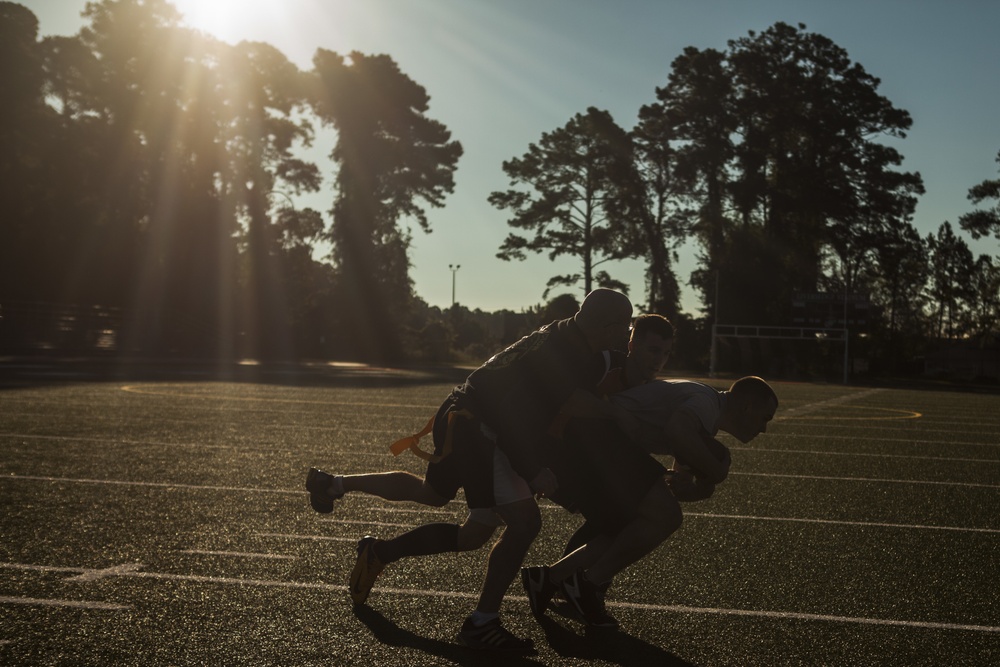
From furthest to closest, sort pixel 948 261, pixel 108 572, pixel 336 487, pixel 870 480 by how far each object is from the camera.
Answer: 1. pixel 948 261
2. pixel 870 480
3. pixel 108 572
4. pixel 336 487

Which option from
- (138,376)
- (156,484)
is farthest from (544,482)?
(138,376)

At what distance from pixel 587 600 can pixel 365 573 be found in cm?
105

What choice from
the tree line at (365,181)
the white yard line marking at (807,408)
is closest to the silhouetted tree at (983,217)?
the tree line at (365,181)

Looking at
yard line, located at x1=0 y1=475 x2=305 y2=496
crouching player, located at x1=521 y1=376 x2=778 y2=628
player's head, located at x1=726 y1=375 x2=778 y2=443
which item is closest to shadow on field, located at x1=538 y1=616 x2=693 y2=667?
crouching player, located at x1=521 y1=376 x2=778 y2=628

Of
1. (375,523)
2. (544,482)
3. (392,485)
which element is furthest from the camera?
(375,523)

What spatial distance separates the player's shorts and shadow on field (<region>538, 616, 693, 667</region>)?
2.09 feet

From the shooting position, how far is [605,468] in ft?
16.2

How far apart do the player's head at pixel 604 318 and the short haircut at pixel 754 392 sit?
0.55 metres

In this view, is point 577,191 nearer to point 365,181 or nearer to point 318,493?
point 365,181

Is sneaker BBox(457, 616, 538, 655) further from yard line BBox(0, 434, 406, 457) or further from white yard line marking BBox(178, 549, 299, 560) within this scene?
yard line BBox(0, 434, 406, 457)

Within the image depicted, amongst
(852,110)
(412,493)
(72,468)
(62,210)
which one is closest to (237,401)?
(72,468)

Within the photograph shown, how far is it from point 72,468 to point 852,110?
5006 centimetres

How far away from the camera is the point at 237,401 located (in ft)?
61.9

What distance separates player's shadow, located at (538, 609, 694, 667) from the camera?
4.53 m
